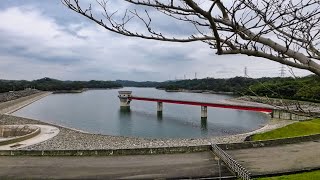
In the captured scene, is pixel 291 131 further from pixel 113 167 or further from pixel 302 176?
pixel 113 167

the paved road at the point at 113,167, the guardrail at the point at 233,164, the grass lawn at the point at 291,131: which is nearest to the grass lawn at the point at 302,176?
the guardrail at the point at 233,164

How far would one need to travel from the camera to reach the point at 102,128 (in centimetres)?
3947

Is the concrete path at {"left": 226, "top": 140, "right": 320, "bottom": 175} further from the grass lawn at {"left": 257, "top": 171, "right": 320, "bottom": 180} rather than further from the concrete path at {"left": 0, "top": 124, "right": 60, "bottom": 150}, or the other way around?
the concrete path at {"left": 0, "top": 124, "right": 60, "bottom": 150}

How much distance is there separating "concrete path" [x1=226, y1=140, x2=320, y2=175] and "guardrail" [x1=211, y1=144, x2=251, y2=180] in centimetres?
52

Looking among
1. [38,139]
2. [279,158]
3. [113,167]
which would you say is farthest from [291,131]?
[38,139]

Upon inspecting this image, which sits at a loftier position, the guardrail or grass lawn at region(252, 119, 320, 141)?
the guardrail

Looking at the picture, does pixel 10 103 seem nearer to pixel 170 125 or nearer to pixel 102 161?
pixel 170 125

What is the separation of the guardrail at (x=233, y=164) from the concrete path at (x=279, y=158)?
0.52 m

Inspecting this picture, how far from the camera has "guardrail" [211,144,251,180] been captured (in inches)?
444

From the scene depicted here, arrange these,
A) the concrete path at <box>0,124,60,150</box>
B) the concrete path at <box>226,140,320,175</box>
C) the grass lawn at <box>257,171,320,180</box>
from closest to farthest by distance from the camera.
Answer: the grass lawn at <box>257,171,320,180</box>
the concrete path at <box>226,140,320,175</box>
the concrete path at <box>0,124,60,150</box>

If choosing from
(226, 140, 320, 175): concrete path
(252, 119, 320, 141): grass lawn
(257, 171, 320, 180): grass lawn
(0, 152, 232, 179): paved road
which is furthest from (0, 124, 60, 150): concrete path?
(257, 171, 320, 180): grass lawn

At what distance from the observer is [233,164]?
1249 cm

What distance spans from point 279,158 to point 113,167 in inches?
242

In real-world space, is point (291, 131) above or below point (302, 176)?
below
